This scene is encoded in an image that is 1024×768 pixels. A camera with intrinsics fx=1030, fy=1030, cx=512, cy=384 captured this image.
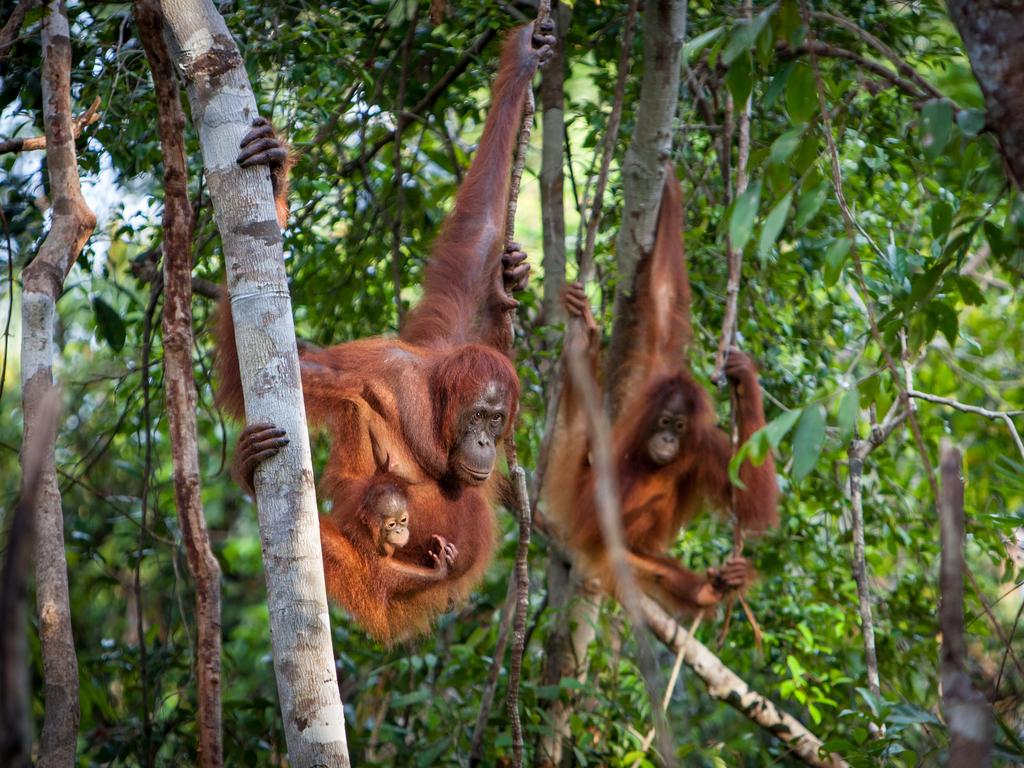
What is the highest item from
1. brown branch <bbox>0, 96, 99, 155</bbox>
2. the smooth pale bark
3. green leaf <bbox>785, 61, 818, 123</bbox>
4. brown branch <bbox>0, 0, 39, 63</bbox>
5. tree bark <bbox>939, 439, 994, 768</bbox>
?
brown branch <bbox>0, 0, 39, 63</bbox>

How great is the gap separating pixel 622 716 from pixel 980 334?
374 cm

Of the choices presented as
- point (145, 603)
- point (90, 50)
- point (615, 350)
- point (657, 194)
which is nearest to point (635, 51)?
point (657, 194)

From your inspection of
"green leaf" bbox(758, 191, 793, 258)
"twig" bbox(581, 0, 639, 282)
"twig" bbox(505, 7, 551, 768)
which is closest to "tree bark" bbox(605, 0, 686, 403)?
"twig" bbox(581, 0, 639, 282)

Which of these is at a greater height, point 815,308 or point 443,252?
point 443,252

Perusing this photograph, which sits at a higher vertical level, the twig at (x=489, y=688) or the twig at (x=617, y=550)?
the twig at (x=617, y=550)

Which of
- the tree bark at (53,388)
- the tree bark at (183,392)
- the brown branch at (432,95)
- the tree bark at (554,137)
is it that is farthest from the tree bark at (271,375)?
the tree bark at (554,137)

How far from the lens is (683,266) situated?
5340mm

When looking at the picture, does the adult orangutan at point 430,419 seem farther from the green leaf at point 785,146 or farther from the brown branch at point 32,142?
the green leaf at point 785,146

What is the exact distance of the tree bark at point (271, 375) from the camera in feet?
7.91

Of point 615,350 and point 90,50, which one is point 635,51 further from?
point 90,50

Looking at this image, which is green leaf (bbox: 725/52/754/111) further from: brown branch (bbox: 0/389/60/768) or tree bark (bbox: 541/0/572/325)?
tree bark (bbox: 541/0/572/325)

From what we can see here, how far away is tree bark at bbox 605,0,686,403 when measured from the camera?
13.7 feet

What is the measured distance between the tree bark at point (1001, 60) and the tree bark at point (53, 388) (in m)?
2.51

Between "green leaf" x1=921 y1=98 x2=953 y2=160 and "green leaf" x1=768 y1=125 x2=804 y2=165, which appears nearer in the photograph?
"green leaf" x1=921 y1=98 x2=953 y2=160
